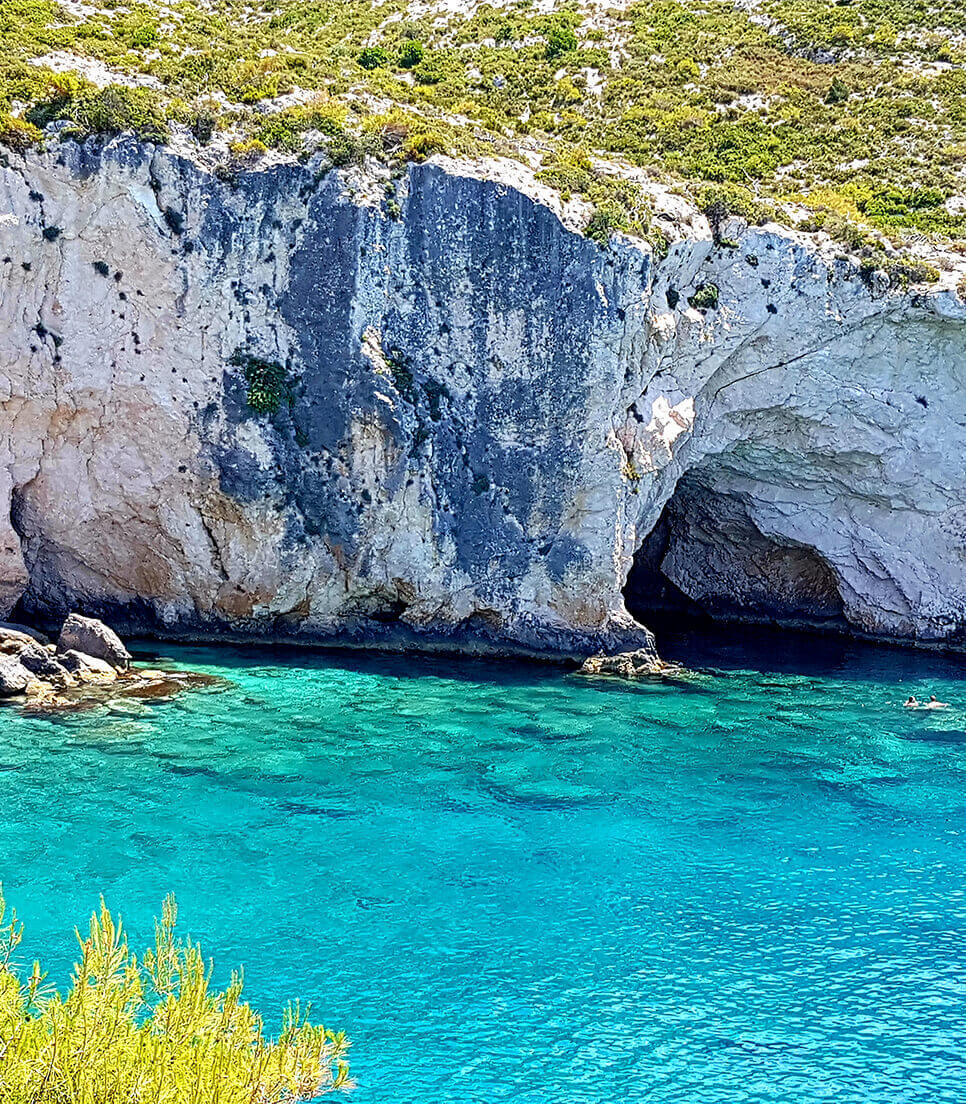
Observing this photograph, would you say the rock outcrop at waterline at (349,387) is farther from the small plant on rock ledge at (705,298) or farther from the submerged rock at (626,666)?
the submerged rock at (626,666)

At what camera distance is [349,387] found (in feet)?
93.8

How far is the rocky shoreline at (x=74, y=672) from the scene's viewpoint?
23953 mm

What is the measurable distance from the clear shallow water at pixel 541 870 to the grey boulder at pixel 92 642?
2.28m

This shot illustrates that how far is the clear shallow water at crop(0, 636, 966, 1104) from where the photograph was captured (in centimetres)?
1240

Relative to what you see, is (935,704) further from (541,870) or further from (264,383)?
(264,383)

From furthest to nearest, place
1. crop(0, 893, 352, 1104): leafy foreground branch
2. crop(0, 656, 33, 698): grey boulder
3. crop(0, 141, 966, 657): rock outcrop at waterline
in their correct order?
1. crop(0, 141, 966, 657): rock outcrop at waterline
2. crop(0, 656, 33, 698): grey boulder
3. crop(0, 893, 352, 1104): leafy foreground branch

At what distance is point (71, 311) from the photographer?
28125 mm

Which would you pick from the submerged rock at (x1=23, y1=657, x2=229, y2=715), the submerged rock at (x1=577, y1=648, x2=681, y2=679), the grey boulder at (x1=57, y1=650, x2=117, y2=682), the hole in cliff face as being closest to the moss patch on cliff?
the submerged rock at (x1=23, y1=657, x2=229, y2=715)

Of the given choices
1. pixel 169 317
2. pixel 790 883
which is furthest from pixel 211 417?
pixel 790 883

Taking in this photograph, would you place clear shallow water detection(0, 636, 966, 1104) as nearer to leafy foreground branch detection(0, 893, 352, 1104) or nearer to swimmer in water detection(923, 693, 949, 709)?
swimmer in water detection(923, 693, 949, 709)

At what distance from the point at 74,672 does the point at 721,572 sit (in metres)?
22.5

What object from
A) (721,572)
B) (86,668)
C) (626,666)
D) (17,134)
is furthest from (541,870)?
(721,572)

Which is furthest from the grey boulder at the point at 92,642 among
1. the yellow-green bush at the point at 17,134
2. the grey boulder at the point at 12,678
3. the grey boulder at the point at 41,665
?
the yellow-green bush at the point at 17,134

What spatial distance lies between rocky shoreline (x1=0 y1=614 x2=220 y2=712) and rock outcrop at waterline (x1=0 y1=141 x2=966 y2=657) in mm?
3151
